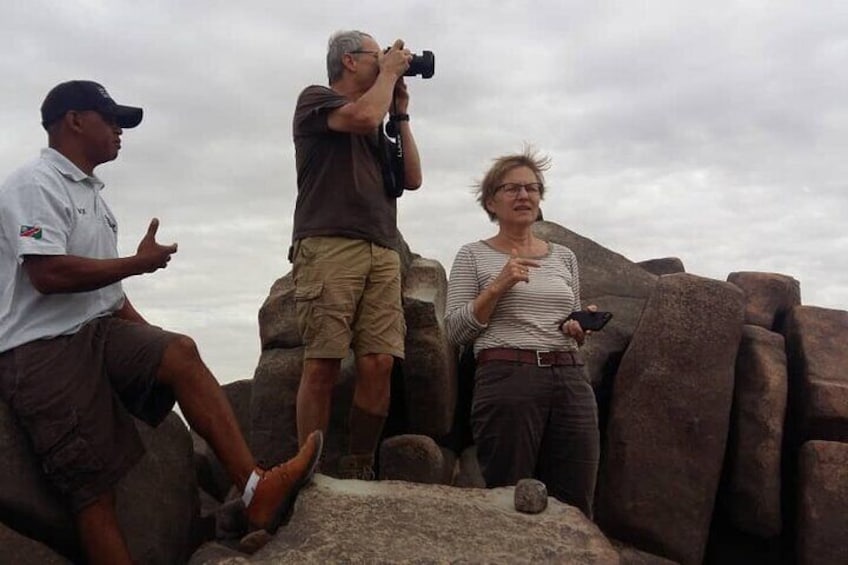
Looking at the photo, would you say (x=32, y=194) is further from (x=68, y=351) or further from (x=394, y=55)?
(x=394, y=55)

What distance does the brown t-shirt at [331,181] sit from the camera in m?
8.09

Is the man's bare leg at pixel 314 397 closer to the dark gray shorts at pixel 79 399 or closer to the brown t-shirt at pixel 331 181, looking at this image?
the brown t-shirt at pixel 331 181

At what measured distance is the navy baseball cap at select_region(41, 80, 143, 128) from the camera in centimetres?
700

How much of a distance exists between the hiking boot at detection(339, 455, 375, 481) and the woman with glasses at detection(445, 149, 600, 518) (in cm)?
107

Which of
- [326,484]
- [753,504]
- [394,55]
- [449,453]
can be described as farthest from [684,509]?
[394,55]

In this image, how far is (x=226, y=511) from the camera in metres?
7.00

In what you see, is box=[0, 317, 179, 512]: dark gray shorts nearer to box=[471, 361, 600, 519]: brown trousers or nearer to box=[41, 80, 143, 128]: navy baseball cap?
box=[41, 80, 143, 128]: navy baseball cap

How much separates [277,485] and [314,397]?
1.34 meters

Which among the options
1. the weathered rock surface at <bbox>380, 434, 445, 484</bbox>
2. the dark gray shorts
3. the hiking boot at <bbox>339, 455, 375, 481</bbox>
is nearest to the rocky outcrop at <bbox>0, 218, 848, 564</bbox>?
the weathered rock surface at <bbox>380, 434, 445, 484</bbox>

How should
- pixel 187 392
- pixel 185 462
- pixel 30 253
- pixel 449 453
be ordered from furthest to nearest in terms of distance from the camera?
pixel 449 453, pixel 185 462, pixel 187 392, pixel 30 253

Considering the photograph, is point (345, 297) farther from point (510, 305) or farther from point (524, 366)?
point (524, 366)

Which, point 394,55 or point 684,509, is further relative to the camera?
point 684,509

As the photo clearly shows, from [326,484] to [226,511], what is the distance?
723 millimetres

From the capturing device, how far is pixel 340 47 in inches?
336
